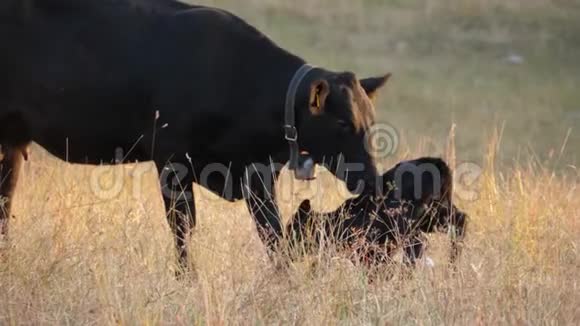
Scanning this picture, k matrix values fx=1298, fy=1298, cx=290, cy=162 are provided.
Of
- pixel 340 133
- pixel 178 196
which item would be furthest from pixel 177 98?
pixel 340 133

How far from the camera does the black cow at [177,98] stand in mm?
7852

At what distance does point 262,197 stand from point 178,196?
0.52 meters

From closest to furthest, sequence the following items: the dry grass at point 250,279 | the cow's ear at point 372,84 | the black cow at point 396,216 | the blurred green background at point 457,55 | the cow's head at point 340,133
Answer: the dry grass at point 250,279, the black cow at point 396,216, the cow's head at point 340,133, the cow's ear at point 372,84, the blurred green background at point 457,55

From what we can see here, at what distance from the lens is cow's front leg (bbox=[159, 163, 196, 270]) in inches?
313

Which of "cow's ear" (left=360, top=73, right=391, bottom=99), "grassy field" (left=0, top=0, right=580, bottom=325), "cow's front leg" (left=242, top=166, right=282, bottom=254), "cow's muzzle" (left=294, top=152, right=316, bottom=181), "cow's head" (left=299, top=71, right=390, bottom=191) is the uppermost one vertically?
"cow's ear" (left=360, top=73, right=391, bottom=99)

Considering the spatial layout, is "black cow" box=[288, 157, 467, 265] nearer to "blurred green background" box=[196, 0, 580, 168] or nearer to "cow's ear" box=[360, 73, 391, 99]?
"cow's ear" box=[360, 73, 391, 99]

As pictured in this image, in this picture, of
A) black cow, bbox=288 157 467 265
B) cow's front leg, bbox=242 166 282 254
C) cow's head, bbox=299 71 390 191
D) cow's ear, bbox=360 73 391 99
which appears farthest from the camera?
cow's ear, bbox=360 73 391 99

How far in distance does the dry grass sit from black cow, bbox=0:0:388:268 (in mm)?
357

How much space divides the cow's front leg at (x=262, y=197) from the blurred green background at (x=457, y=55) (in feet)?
48.2

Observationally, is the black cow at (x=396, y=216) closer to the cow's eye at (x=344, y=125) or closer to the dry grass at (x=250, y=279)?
the dry grass at (x=250, y=279)

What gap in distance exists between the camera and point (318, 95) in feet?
25.3
